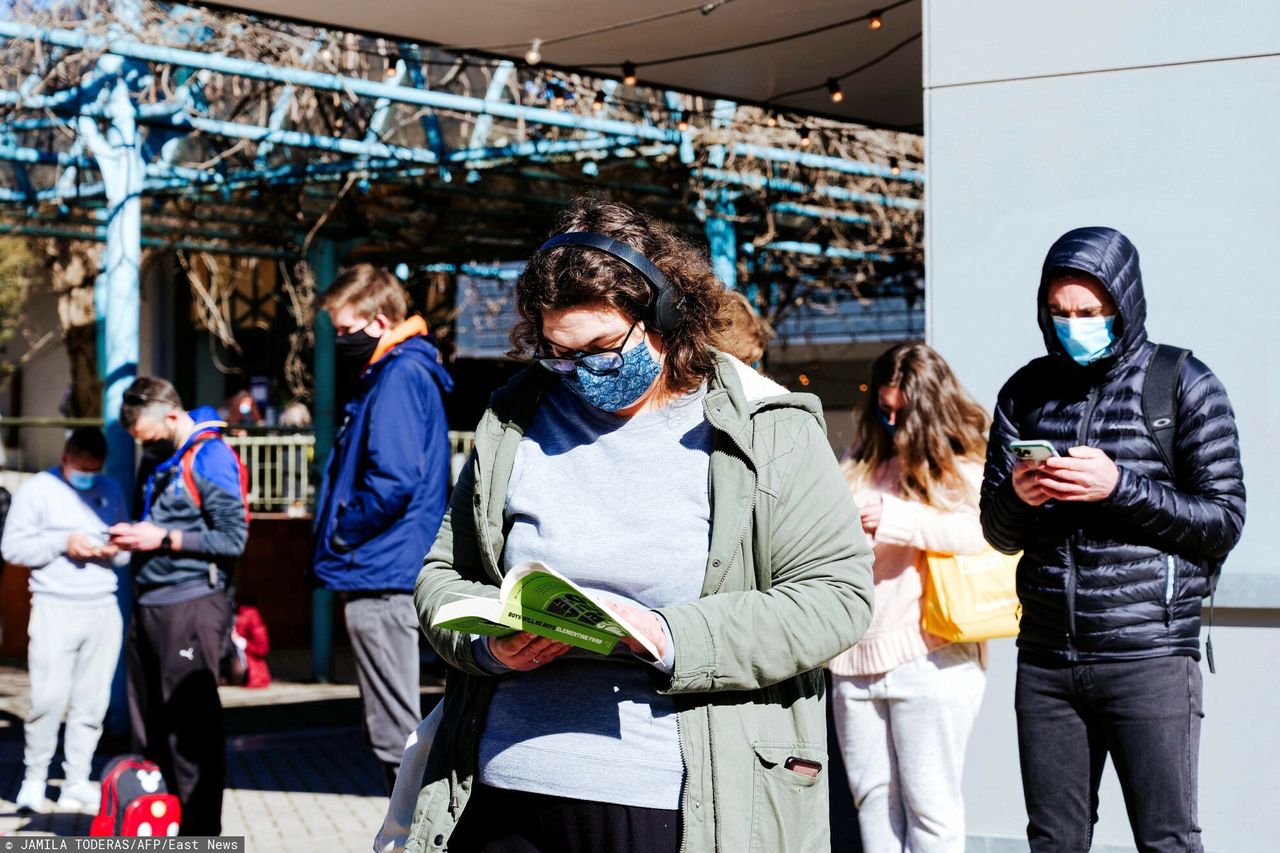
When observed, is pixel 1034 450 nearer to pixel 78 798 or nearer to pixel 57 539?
pixel 57 539

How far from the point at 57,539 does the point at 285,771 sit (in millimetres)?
1965

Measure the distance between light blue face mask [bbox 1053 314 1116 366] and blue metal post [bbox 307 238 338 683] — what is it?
8654mm

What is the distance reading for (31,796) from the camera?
6.89 m

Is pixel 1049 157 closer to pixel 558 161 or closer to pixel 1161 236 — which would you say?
pixel 1161 236

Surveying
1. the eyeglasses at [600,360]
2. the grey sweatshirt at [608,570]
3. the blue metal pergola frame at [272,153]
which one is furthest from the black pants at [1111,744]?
the blue metal pergola frame at [272,153]

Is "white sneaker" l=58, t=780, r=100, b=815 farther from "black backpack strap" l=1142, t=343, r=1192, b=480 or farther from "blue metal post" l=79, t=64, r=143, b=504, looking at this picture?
"black backpack strap" l=1142, t=343, r=1192, b=480

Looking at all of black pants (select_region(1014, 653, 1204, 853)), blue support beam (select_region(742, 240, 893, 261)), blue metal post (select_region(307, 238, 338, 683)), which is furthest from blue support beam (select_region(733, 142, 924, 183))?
black pants (select_region(1014, 653, 1204, 853))

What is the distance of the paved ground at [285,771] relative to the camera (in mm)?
6660

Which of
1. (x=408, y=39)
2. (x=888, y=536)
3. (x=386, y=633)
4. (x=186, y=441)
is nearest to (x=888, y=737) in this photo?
(x=888, y=536)

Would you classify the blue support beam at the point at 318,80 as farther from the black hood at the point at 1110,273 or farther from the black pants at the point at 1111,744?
the black pants at the point at 1111,744

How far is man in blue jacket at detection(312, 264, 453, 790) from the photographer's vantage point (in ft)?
16.7

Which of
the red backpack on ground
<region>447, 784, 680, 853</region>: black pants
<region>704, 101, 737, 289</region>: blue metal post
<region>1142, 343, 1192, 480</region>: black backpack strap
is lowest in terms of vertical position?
the red backpack on ground

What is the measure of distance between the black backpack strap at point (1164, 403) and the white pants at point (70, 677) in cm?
524

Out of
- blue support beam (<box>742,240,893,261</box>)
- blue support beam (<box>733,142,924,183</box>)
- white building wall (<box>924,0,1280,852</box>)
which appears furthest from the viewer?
blue support beam (<box>742,240,893,261</box>)
